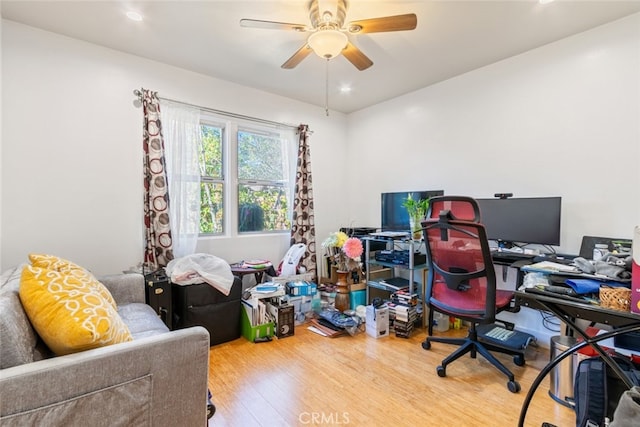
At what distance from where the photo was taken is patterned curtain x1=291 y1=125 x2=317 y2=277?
381cm

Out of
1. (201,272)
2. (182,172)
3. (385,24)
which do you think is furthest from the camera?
(182,172)

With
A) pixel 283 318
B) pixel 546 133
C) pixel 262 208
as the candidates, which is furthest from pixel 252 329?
pixel 546 133

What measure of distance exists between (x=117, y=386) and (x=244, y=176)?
2706 mm

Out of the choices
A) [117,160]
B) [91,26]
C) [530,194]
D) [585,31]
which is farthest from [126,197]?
[585,31]

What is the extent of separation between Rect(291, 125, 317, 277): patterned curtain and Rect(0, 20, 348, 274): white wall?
3.79ft

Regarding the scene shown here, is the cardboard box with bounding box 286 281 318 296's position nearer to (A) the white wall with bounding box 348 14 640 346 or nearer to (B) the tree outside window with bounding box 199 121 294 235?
(B) the tree outside window with bounding box 199 121 294 235

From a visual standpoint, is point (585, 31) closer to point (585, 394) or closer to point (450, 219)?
point (450, 219)

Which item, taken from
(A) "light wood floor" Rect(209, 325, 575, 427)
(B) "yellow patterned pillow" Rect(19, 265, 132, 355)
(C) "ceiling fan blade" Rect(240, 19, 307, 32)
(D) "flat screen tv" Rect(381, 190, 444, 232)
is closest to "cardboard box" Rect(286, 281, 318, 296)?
(A) "light wood floor" Rect(209, 325, 575, 427)

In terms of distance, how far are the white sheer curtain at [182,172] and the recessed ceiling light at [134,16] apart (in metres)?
0.79

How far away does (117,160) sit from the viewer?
108 inches

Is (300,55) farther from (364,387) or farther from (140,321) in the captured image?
(364,387)

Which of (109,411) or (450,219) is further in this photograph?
(450,219)

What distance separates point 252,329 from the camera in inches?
107

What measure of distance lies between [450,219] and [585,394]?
3.64 ft
